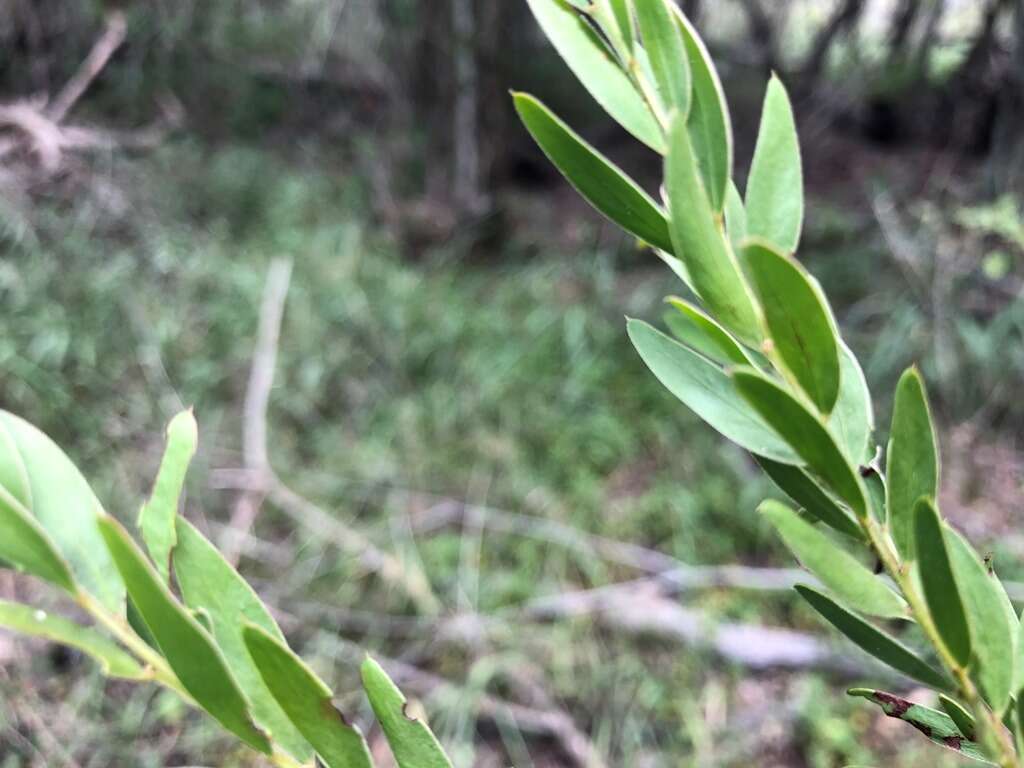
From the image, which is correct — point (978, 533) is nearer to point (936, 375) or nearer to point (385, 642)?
point (936, 375)

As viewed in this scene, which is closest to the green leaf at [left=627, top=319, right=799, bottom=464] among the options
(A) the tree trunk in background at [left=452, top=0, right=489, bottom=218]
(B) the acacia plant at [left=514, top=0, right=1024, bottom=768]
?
(B) the acacia plant at [left=514, top=0, right=1024, bottom=768]

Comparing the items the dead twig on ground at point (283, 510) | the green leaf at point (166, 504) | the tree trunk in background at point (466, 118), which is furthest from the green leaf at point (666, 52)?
the tree trunk in background at point (466, 118)

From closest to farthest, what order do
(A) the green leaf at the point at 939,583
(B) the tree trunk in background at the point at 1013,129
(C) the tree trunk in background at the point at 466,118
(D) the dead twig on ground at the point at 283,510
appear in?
(A) the green leaf at the point at 939,583 < (D) the dead twig on ground at the point at 283,510 < (B) the tree trunk in background at the point at 1013,129 < (C) the tree trunk in background at the point at 466,118

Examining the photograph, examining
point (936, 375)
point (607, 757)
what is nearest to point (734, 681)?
point (607, 757)

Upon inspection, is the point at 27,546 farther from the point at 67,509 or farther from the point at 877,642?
the point at 877,642

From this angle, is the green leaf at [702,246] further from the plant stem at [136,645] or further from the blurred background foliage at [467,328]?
the blurred background foliage at [467,328]

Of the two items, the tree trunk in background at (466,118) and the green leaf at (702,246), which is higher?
the green leaf at (702,246)
